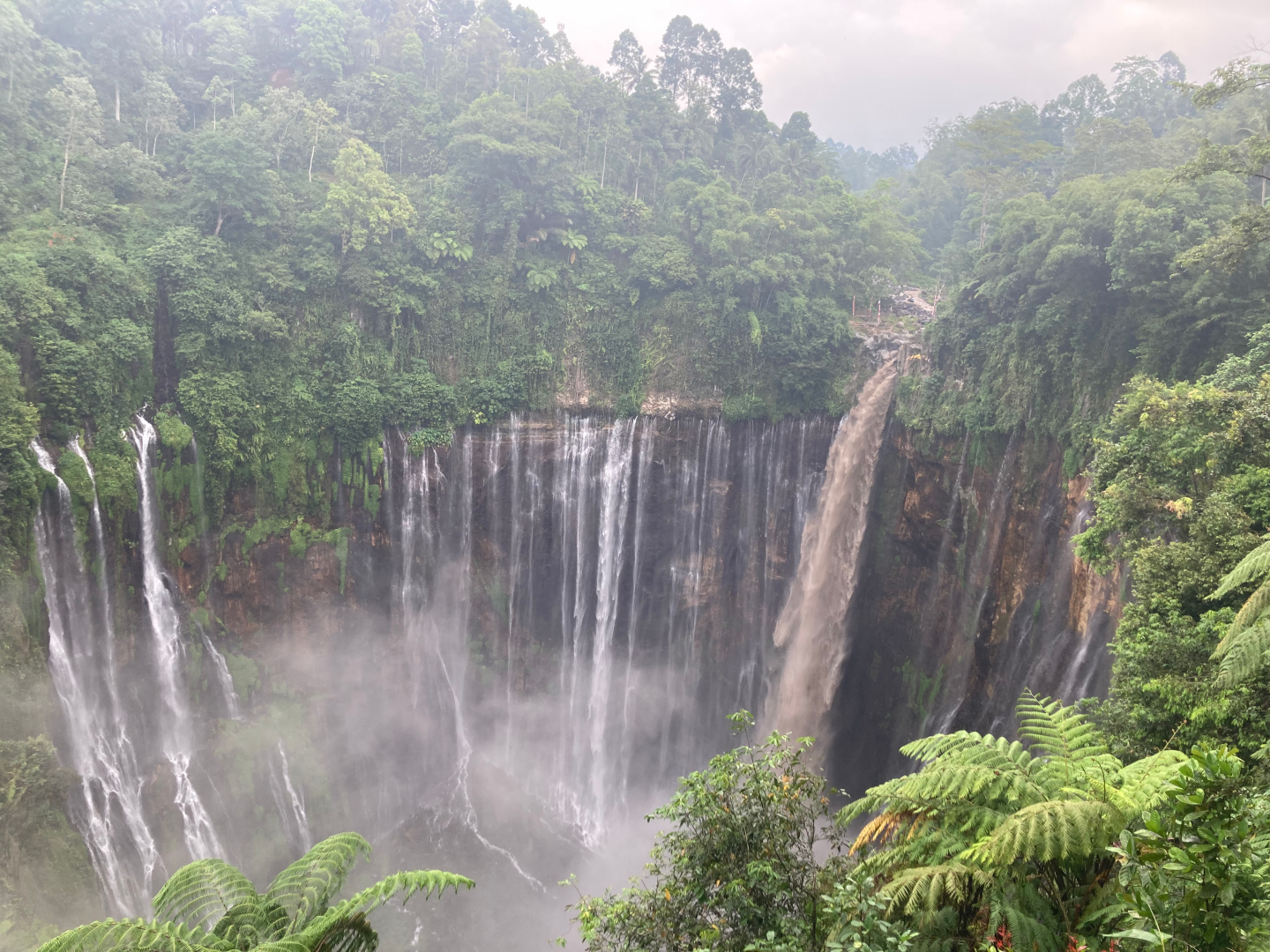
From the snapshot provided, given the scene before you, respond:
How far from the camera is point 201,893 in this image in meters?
6.59

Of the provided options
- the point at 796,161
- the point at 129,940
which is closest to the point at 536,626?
the point at 129,940

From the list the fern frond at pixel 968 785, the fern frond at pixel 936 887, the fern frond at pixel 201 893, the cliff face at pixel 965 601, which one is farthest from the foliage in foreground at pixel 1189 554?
the fern frond at pixel 201 893

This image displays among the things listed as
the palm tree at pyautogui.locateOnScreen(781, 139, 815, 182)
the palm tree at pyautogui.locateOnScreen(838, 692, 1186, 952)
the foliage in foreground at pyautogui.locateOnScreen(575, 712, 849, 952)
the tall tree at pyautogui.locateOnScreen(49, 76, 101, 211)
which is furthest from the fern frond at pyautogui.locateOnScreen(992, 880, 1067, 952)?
the palm tree at pyautogui.locateOnScreen(781, 139, 815, 182)

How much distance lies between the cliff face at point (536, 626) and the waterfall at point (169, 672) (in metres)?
0.13

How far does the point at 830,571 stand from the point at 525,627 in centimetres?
917

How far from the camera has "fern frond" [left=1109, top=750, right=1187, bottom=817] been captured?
4.25 meters

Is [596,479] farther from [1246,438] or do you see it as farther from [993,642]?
[1246,438]

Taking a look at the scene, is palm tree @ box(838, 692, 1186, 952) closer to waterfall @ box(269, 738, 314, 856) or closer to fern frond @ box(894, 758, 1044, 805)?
fern frond @ box(894, 758, 1044, 805)

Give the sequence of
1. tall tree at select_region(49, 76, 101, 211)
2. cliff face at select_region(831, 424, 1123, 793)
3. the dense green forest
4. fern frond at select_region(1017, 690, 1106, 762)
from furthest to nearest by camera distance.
Answer: tall tree at select_region(49, 76, 101, 211)
cliff face at select_region(831, 424, 1123, 793)
fern frond at select_region(1017, 690, 1106, 762)
the dense green forest

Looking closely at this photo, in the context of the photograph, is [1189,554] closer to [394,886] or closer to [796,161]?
[394,886]

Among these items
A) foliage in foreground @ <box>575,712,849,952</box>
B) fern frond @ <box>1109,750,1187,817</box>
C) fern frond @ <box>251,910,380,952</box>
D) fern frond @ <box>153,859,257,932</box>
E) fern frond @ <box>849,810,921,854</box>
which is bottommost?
fern frond @ <box>153,859,257,932</box>

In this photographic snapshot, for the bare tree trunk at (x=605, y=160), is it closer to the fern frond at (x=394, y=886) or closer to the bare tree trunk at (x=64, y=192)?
the bare tree trunk at (x=64, y=192)

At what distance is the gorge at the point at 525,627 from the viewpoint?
16594mm

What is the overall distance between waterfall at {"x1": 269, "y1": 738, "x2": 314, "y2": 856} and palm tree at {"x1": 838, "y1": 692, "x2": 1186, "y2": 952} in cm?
1833
